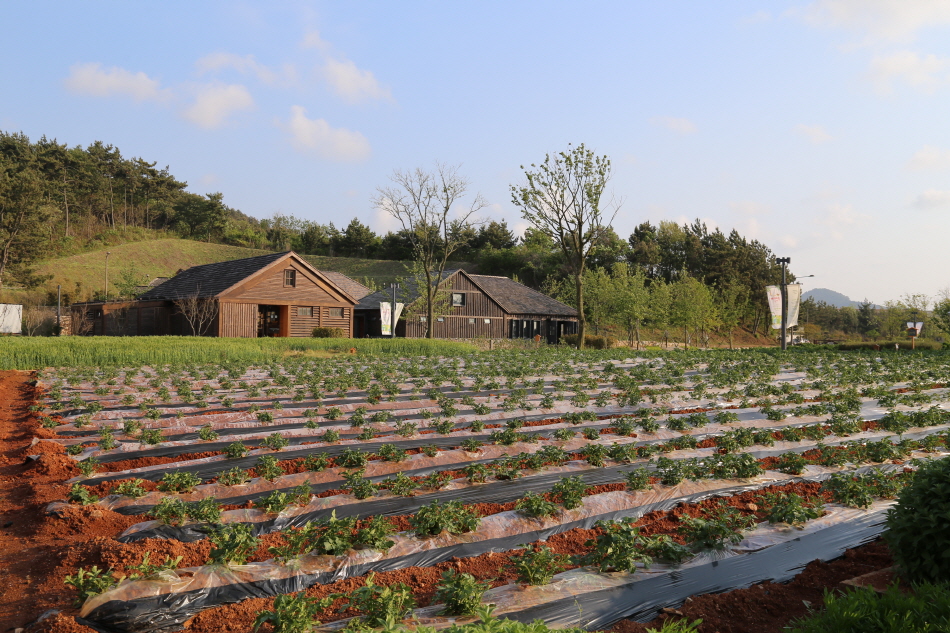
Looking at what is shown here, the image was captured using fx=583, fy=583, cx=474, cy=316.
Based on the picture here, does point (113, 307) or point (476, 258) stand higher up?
point (476, 258)

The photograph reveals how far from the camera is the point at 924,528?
402cm

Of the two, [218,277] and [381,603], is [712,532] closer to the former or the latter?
[381,603]

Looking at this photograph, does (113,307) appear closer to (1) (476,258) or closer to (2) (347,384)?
(2) (347,384)

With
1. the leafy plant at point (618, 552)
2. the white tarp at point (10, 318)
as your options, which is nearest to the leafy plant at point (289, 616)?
the leafy plant at point (618, 552)

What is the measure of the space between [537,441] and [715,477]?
2.81 metres

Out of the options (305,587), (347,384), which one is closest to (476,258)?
(347,384)

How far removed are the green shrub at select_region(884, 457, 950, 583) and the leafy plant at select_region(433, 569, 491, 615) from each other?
2.91 meters

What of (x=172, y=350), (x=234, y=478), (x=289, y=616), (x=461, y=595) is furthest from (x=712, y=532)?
(x=172, y=350)

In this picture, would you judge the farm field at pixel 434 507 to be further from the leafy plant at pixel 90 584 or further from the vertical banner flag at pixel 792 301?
the vertical banner flag at pixel 792 301

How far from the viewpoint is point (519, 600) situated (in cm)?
415

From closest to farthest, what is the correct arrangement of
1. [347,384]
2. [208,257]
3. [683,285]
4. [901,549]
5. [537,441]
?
[901,549]
[537,441]
[347,384]
[683,285]
[208,257]

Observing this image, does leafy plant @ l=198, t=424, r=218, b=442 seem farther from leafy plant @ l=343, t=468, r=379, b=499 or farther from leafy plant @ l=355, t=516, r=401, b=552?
leafy plant @ l=355, t=516, r=401, b=552

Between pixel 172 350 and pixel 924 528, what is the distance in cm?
2433

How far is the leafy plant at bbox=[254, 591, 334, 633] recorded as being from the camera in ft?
12.0
